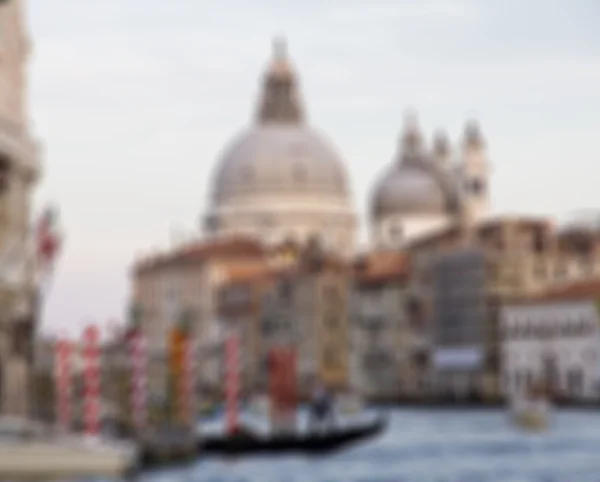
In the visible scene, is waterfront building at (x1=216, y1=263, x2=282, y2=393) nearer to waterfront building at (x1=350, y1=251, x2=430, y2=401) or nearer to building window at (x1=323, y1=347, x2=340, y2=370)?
building window at (x1=323, y1=347, x2=340, y2=370)

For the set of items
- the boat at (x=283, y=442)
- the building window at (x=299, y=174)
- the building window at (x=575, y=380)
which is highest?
the building window at (x=299, y=174)

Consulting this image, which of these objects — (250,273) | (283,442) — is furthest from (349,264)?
(283,442)

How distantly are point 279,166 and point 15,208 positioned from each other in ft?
308

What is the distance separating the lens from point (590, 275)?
3593 inches

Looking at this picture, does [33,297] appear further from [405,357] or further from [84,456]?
[405,357]

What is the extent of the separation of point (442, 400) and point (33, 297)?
56539 mm

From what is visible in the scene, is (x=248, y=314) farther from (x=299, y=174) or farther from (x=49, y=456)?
(x=49, y=456)

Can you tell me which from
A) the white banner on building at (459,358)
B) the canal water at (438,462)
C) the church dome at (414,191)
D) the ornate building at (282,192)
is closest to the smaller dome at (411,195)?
the church dome at (414,191)

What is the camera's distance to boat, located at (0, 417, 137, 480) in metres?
22.8

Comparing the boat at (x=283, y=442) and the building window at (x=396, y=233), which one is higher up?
the building window at (x=396, y=233)

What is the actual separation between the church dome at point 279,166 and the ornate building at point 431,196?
9.90 ft

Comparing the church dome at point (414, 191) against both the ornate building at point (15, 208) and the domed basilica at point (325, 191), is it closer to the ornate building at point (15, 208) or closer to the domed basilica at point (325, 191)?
the domed basilica at point (325, 191)

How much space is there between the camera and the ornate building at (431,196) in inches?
4828

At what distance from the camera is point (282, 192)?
126 metres
